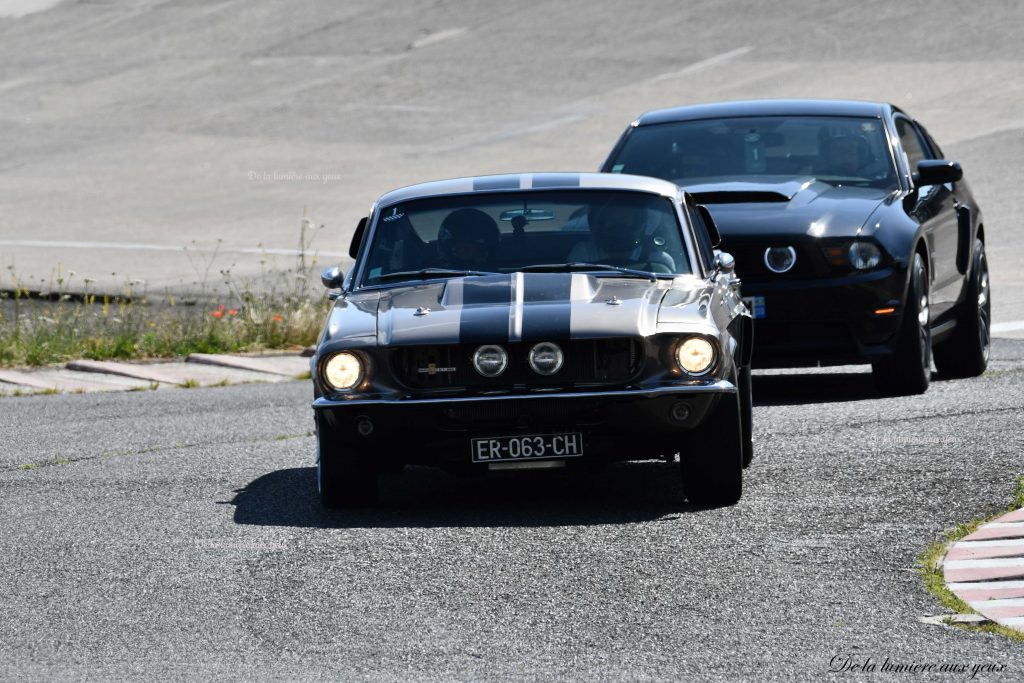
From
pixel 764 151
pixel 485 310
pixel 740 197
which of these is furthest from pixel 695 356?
pixel 764 151

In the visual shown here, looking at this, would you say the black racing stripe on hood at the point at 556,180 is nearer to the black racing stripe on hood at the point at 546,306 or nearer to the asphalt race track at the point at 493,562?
the black racing stripe on hood at the point at 546,306

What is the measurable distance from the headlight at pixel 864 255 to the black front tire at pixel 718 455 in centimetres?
327

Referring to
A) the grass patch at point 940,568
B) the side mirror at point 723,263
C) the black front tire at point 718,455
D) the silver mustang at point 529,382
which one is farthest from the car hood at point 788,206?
the black front tire at point 718,455

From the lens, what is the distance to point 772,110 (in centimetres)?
1213

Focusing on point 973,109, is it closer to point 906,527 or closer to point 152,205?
point 152,205

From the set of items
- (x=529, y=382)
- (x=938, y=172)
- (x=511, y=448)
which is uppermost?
(x=938, y=172)

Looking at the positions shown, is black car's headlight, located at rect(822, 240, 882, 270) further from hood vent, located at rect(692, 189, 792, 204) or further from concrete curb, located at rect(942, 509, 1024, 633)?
concrete curb, located at rect(942, 509, 1024, 633)

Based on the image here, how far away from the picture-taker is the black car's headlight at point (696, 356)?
24.4ft

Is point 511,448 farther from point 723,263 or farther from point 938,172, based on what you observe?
point 938,172

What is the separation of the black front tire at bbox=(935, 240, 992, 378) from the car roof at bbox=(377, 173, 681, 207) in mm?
3822

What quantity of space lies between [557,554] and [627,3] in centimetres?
3680

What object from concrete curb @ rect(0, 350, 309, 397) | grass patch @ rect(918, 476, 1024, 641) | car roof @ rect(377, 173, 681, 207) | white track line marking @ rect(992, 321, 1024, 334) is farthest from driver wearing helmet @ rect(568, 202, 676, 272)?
white track line marking @ rect(992, 321, 1024, 334)

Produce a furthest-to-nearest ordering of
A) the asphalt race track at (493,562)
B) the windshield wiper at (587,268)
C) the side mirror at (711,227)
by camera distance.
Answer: the side mirror at (711,227)
the windshield wiper at (587,268)
the asphalt race track at (493,562)

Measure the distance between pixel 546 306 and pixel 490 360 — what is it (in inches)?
13.5
